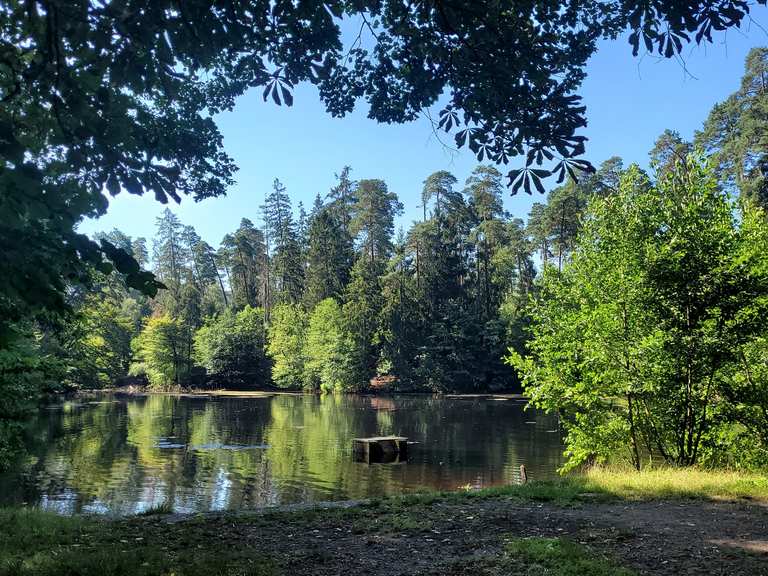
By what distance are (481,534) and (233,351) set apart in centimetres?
6700

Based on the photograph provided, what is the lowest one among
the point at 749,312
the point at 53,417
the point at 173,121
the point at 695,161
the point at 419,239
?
the point at 53,417

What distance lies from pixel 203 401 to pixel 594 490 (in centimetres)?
4820

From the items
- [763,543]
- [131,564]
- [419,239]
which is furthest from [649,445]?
[419,239]

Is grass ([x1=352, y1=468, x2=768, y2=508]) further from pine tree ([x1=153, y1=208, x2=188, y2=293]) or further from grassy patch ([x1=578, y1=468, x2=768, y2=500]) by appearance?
pine tree ([x1=153, y1=208, x2=188, y2=293])

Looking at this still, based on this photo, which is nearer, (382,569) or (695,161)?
(382,569)

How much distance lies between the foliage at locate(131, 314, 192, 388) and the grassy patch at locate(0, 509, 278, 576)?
66021mm

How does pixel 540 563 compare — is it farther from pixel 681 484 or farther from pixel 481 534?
pixel 681 484

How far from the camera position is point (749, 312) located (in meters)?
11.5

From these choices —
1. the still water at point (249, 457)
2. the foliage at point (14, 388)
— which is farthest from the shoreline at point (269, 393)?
the foliage at point (14, 388)

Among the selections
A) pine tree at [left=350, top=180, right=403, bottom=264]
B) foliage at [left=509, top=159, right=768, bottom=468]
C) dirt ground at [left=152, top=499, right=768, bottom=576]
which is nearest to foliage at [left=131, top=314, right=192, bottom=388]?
pine tree at [left=350, top=180, right=403, bottom=264]

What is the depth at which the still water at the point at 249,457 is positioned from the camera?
54.4ft

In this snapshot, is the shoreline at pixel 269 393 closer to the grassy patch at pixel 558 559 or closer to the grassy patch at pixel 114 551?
the grassy patch at pixel 114 551

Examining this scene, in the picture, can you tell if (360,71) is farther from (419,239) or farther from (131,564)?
(419,239)

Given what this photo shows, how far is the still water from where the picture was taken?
16.6 metres
